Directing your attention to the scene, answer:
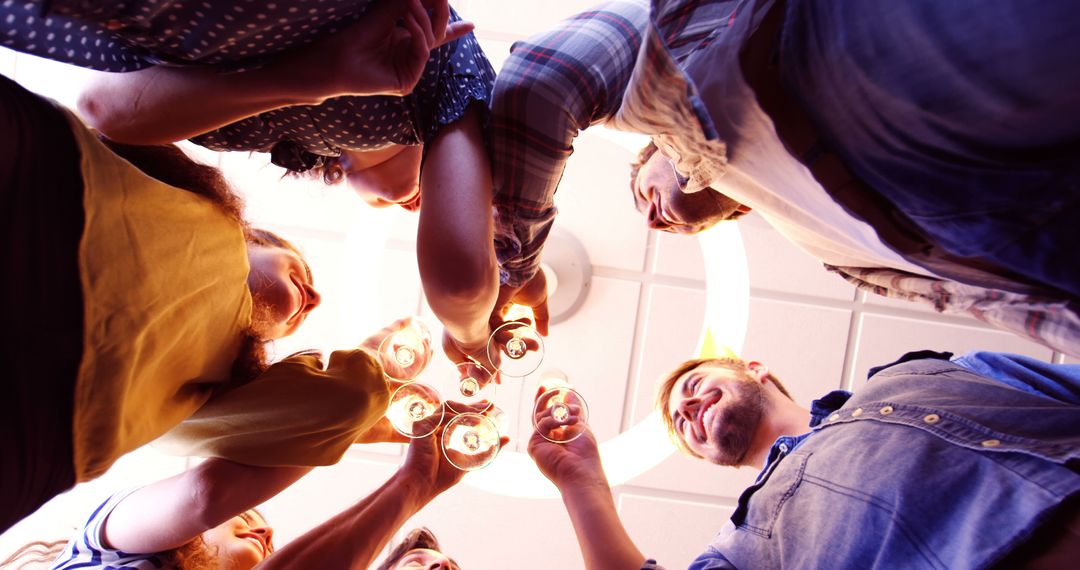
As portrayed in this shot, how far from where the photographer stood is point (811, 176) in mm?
766

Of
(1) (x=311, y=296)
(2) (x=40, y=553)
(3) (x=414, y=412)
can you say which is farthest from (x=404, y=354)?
(2) (x=40, y=553)

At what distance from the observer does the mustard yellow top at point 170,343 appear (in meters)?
0.67

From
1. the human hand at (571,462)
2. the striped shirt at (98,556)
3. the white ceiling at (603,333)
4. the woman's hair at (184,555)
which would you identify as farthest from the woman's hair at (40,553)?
the human hand at (571,462)

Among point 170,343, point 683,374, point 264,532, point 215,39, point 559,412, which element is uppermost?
point 215,39

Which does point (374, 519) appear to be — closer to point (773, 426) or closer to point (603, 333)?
point (603, 333)

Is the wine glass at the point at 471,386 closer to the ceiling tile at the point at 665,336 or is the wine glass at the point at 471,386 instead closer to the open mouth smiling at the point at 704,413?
the open mouth smiling at the point at 704,413

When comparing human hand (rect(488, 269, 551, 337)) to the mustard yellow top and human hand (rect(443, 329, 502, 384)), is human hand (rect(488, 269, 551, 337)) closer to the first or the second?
human hand (rect(443, 329, 502, 384))

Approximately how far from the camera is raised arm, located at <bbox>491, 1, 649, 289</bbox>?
1.11 meters

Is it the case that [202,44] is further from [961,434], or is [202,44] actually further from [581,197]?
[581,197]

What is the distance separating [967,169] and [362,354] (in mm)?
1034

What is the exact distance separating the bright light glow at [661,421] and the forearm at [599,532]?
0.38 ft

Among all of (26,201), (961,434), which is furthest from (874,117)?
(26,201)

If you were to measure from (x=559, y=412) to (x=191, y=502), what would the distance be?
778 mm

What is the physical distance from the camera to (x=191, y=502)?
1.17 meters
